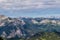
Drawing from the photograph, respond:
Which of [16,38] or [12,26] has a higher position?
[12,26]

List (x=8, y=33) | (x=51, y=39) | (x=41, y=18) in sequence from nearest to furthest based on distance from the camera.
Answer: (x=41, y=18)
(x=8, y=33)
(x=51, y=39)

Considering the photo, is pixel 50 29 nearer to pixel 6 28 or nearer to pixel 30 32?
pixel 30 32

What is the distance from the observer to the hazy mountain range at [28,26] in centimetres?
2180

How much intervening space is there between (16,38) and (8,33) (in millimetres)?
1450

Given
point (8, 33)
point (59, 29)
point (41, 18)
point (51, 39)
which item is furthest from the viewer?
point (51, 39)

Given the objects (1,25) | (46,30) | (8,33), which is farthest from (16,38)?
(46,30)

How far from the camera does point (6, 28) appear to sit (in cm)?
2441

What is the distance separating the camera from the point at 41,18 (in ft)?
71.7

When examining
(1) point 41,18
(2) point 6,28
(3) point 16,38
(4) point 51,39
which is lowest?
(4) point 51,39

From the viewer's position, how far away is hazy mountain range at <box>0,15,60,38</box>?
71.5ft

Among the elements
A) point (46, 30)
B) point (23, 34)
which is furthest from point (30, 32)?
point (46, 30)

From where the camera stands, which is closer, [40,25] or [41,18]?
[41,18]

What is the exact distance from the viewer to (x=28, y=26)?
22.5 m

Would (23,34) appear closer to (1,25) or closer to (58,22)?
(1,25)
